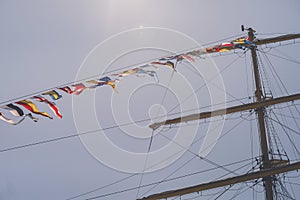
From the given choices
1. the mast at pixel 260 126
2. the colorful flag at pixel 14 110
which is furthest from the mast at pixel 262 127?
the colorful flag at pixel 14 110

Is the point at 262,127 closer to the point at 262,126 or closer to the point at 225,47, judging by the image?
the point at 262,126

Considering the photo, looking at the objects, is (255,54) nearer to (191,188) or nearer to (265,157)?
(265,157)

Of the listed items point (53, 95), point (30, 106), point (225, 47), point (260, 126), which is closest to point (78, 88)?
point (53, 95)

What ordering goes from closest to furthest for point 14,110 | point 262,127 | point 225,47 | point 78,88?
A: point 14,110
point 78,88
point 225,47
point 262,127

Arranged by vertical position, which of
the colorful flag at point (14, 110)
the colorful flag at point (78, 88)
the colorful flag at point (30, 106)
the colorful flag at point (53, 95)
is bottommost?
the colorful flag at point (14, 110)

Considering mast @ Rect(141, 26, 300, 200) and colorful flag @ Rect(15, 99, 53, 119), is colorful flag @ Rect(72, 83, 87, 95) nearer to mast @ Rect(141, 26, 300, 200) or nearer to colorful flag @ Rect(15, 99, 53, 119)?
colorful flag @ Rect(15, 99, 53, 119)

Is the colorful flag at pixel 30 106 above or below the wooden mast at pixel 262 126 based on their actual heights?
below

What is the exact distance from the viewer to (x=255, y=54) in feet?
65.6

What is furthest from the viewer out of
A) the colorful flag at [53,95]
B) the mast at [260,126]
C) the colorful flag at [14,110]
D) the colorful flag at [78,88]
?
the mast at [260,126]

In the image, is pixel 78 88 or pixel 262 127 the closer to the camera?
pixel 78 88

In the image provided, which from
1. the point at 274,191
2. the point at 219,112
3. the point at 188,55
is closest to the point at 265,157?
the point at 274,191

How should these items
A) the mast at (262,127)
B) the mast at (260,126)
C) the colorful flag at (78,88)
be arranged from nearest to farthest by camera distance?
the colorful flag at (78,88), the mast at (260,126), the mast at (262,127)

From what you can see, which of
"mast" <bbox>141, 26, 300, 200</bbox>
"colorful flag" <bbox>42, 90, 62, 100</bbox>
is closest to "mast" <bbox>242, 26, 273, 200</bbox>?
"mast" <bbox>141, 26, 300, 200</bbox>

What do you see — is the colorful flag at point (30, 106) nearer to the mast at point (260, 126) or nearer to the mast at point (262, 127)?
the mast at point (260, 126)
